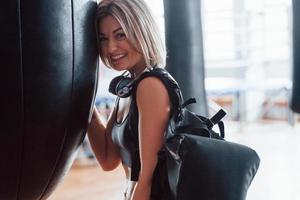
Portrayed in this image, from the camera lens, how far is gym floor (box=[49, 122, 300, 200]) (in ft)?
8.80

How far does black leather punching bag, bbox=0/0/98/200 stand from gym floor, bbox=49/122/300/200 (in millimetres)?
1939

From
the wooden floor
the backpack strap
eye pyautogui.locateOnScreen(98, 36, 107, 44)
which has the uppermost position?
eye pyautogui.locateOnScreen(98, 36, 107, 44)

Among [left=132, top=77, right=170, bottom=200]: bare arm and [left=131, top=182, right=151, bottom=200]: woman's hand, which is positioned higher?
[left=132, top=77, right=170, bottom=200]: bare arm

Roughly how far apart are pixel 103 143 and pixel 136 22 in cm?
39

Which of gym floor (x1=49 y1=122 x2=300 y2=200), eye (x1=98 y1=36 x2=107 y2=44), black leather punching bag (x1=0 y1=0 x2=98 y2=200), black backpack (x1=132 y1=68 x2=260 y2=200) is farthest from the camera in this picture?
gym floor (x1=49 y1=122 x2=300 y2=200)

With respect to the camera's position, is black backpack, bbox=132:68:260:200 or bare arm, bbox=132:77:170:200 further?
bare arm, bbox=132:77:170:200

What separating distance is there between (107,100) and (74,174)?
0.76 m

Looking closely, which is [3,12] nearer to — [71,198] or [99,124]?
[99,124]

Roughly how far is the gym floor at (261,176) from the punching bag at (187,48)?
1533 mm

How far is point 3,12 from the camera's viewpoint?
2.10 ft

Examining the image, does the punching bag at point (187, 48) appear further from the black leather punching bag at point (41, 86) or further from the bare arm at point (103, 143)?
the black leather punching bag at point (41, 86)

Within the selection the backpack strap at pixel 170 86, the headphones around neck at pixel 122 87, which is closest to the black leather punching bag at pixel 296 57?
the backpack strap at pixel 170 86

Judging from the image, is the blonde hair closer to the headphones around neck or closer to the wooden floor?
the headphones around neck

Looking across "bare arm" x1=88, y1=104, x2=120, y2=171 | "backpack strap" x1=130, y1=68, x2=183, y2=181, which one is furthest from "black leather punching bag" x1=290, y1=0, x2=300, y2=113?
"bare arm" x1=88, y1=104, x2=120, y2=171
